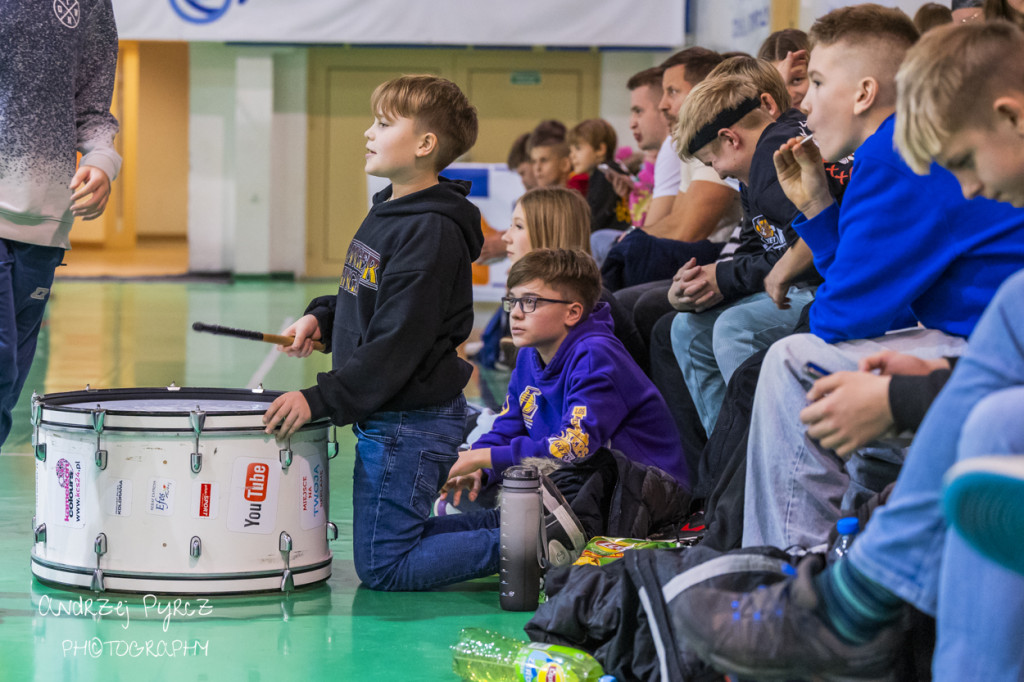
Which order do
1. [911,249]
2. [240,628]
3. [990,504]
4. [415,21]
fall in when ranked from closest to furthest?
[990,504] < [911,249] < [240,628] < [415,21]

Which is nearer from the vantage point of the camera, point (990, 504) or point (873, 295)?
point (990, 504)

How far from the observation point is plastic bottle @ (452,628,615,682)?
6.63 feet

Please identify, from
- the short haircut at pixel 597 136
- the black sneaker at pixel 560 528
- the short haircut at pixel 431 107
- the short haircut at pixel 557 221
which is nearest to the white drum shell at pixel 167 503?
the black sneaker at pixel 560 528

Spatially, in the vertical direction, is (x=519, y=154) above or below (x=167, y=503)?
above

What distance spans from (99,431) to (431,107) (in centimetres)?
114

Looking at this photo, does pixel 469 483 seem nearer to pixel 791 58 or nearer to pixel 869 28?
pixel 869 28

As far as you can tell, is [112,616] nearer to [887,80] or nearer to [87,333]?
[887,80]

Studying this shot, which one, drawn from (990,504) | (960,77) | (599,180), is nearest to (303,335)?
(960,77)

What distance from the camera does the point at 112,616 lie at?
97.8 inches

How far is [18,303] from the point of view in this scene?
276 centimetres

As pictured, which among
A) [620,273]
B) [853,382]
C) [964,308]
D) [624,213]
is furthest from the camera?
[624,213]

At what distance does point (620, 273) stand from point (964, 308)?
2.51 meters

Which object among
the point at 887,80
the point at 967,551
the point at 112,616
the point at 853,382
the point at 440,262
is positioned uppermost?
the point at 887,80

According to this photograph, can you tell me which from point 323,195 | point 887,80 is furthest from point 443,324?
point 323,195
